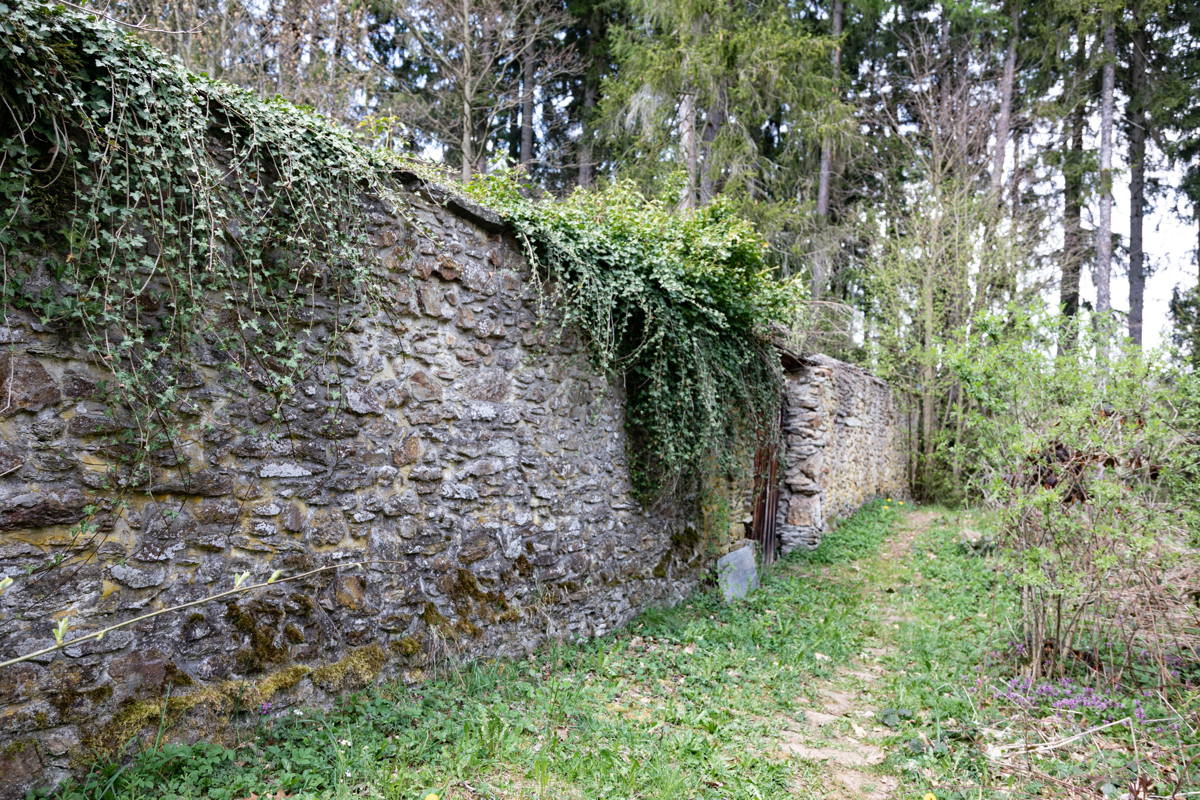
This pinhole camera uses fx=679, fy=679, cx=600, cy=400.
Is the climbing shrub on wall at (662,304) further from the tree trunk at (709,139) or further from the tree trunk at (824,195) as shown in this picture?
the tree trunk at (824,195)

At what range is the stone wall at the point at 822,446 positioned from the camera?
826 cm

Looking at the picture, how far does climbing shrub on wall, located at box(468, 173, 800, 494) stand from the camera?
430 centimetres

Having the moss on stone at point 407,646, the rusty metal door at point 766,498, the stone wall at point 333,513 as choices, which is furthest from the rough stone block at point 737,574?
the moss on stone at point 407,646

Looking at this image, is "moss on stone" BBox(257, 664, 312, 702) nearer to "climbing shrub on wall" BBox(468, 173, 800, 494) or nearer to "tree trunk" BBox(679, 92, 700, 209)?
"climbing shrub on wall" BBox(468, 173, 800, 494)

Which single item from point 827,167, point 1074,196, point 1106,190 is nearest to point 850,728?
point 827,167

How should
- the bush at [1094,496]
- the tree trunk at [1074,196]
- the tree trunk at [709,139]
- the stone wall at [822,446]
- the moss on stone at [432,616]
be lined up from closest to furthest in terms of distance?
the moss on stone at [432,616] < the bush at [1094,496] < the stone wall at [822,446] < the tree trunk at [709,139] < the tree trunk at [1074,196]

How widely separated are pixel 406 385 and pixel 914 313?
11.9m

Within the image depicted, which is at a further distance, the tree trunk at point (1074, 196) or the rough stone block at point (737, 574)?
the tree trunk at point (1074, 196)

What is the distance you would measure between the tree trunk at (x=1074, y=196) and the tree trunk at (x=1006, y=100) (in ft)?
3.94

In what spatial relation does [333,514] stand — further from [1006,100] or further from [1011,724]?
[1006,100]

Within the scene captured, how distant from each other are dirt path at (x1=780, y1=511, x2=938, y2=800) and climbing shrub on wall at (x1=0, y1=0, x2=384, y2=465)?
2.96 meters

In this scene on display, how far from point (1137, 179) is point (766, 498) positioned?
13.7 meters

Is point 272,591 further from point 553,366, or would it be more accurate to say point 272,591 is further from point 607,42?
point 607,42

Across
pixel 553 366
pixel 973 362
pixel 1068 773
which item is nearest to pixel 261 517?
pixel 553 366
